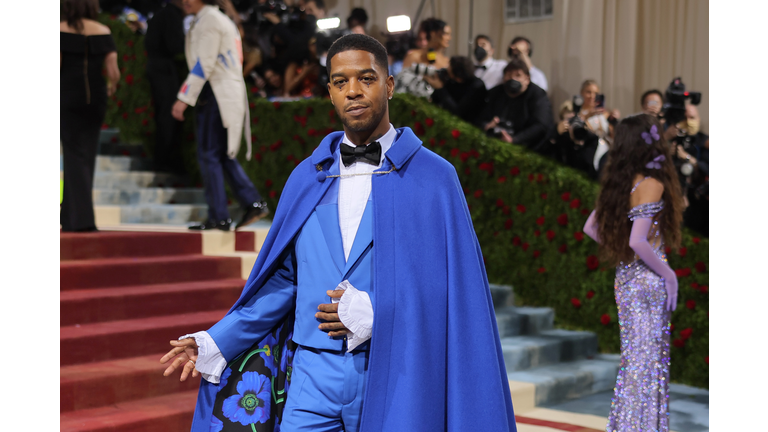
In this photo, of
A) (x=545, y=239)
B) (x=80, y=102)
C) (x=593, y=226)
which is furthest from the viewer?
(x=545, y=239)

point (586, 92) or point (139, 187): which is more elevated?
point (586, 92)

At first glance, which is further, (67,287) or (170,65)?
(170,65)

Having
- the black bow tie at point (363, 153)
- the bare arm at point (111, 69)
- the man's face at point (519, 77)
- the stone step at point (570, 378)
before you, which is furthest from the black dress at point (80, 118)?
the black bow tie at point (363, 153)

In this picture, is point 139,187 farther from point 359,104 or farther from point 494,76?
point 359,104

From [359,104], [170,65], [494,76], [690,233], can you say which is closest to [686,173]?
[690,233]

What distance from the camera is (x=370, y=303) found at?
2.17m

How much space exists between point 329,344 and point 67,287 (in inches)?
132

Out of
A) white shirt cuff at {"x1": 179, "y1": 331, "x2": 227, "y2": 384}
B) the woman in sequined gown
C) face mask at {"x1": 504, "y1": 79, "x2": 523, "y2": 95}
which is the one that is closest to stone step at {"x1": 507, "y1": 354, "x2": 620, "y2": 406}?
the woman in sequined gown

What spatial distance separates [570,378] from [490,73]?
3.56 metres

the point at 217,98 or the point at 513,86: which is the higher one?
the point at 513,86

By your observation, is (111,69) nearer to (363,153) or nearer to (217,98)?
(217,98)

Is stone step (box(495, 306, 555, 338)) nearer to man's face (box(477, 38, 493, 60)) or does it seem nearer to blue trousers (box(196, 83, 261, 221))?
blue trousers (box(196, 83, 261, 221))

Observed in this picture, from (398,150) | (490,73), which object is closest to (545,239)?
(490,73)

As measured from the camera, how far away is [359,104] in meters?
2.24
